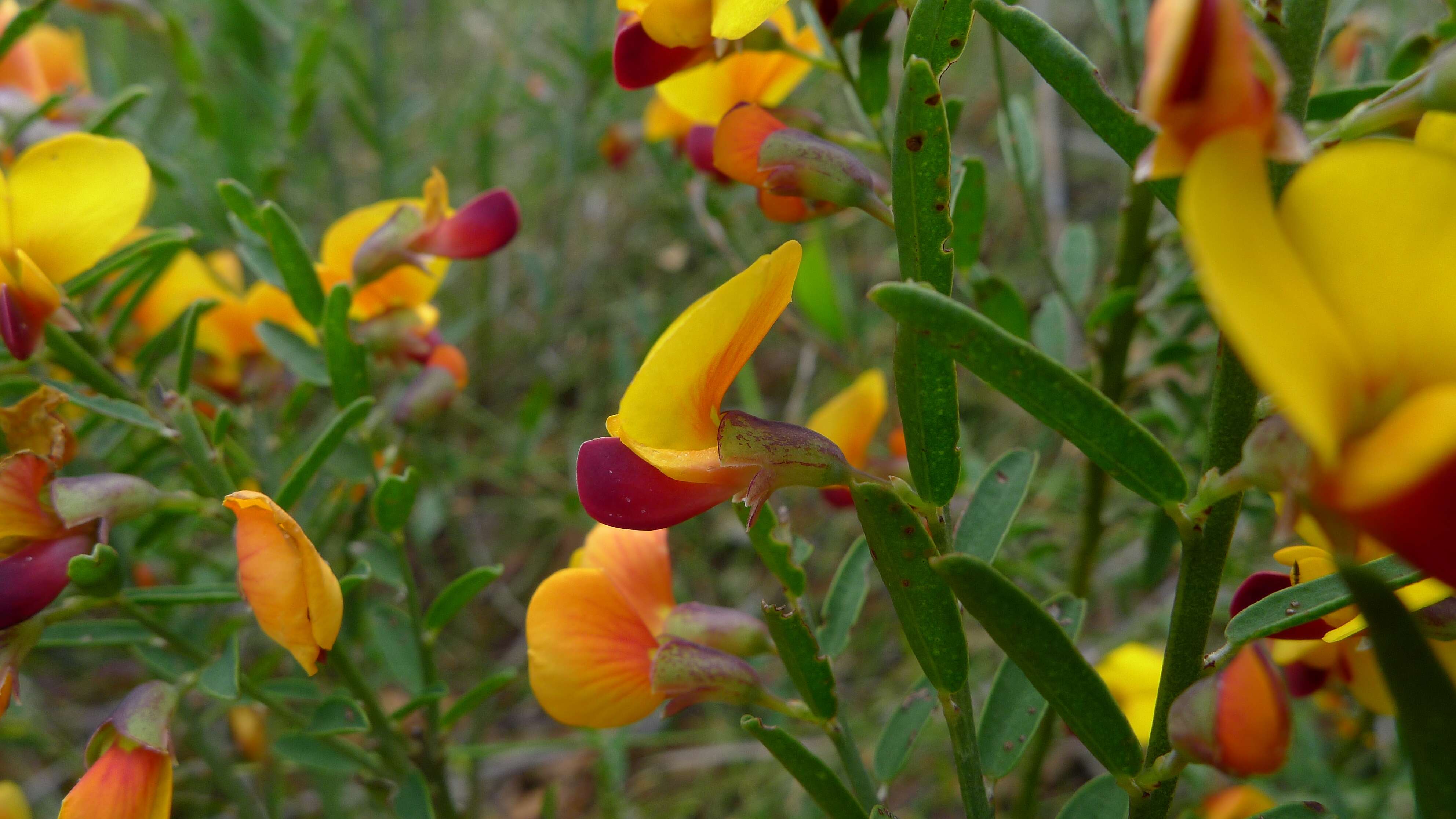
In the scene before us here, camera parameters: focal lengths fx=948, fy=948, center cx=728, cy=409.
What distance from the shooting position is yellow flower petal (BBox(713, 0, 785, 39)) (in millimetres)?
531

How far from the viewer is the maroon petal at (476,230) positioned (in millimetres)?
Answer: 821

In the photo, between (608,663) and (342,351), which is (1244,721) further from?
(342,351)

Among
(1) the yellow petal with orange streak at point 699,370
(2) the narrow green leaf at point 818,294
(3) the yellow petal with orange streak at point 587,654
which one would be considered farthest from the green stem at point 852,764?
(2) the narrow green leaf at point 818,294

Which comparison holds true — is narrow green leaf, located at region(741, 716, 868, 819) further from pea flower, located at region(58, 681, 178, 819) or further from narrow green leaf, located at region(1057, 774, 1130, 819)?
pea flower, located at region(58, 681, 178, 819)

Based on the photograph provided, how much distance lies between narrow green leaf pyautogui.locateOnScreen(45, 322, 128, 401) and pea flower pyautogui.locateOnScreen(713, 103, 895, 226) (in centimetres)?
48

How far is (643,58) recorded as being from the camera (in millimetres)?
619

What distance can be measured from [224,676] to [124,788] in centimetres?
9

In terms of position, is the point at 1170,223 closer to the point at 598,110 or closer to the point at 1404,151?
the point at 1404,151

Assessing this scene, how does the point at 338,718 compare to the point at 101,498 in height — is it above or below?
below

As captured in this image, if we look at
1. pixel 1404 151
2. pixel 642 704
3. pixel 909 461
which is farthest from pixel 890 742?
pixel 1404 151

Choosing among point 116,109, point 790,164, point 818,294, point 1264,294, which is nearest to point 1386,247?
point 1264,294

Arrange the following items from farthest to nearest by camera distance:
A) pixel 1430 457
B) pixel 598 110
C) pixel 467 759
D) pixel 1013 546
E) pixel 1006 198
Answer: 1. pixel 1006 198
2. pixel 598 110
3. pixel 1013 546
4. pixel 467 759
5. pixel 1430 457

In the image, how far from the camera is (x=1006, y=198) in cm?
261

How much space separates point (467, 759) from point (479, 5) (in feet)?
5.72
